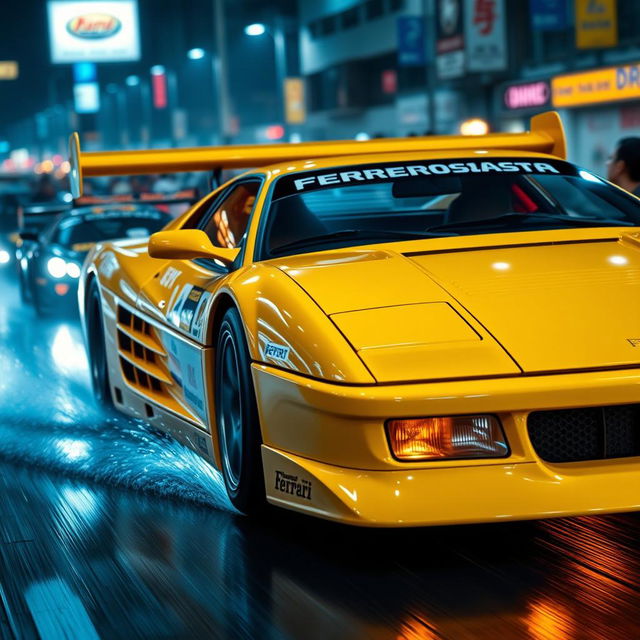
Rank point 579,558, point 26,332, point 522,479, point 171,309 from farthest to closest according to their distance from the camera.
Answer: point 26,332 < point 171,309 < point 579,558 < point 522,479

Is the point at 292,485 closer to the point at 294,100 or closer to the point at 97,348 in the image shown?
the point at 97,348

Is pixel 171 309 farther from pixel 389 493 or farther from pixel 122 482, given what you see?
pixel 389 493

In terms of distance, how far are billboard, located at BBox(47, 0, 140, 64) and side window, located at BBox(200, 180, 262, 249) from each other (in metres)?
48.1

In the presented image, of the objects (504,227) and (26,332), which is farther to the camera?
(26,332)

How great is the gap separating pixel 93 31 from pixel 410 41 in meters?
24.9

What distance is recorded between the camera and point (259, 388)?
4.01 m

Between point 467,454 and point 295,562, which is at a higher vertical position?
point 467,454

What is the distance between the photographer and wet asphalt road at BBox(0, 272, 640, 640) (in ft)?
10.6

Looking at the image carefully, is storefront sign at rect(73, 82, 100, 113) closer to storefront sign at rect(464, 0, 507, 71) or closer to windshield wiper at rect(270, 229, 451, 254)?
storefront sign at rect(464, 0, 507, 71)

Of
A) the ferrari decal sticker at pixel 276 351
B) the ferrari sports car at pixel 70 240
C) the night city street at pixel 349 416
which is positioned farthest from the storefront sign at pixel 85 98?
the ferrari decal sticker at pixel 276 351

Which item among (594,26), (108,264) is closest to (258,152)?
(108,264)

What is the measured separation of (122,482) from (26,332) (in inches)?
255

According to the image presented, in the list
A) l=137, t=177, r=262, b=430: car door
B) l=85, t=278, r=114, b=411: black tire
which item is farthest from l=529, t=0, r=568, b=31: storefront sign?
l=137, t=177, r=262, b=430: car door

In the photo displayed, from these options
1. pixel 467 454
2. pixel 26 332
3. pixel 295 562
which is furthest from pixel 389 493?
pixel 26 332
